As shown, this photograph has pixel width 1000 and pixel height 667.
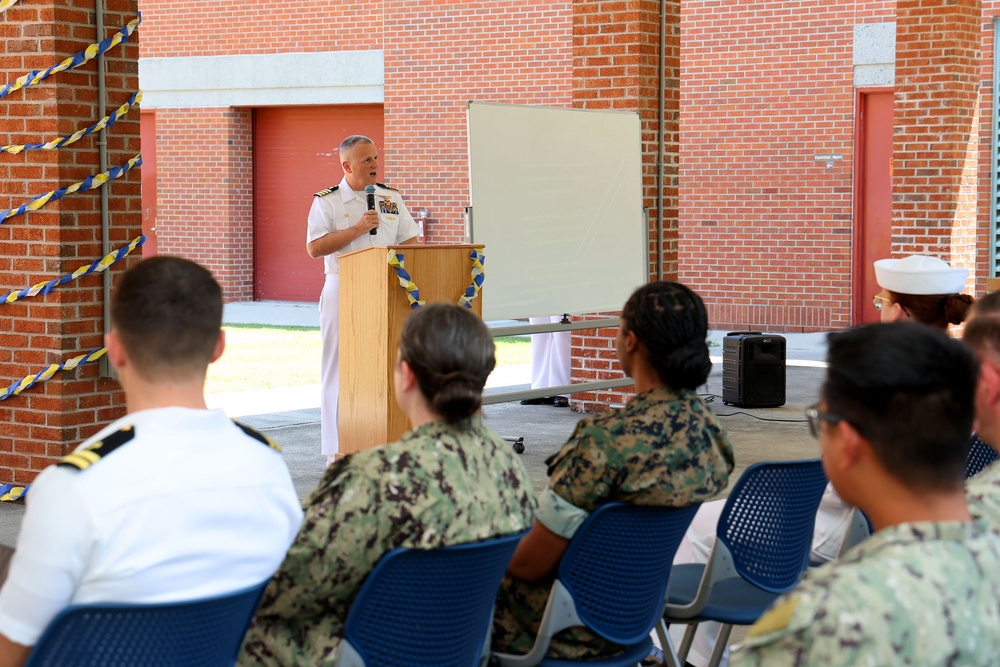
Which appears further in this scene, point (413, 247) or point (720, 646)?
point (413, 247)

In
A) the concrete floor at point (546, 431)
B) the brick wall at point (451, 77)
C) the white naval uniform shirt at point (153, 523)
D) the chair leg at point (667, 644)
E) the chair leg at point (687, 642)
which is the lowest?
the concrete floor at point (546, 431)

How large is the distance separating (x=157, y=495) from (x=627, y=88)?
646cm

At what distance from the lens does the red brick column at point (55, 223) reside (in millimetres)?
5262

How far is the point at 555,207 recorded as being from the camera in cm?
690

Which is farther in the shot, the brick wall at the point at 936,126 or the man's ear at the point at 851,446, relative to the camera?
the brick wall at the point at 936,126

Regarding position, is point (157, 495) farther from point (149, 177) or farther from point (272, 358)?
point (149, 177)

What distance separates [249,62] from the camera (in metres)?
15.9

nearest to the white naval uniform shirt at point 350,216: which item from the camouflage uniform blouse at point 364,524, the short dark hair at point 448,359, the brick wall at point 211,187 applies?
the short dark hair at point 448,359

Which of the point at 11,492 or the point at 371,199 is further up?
the point at 371,199

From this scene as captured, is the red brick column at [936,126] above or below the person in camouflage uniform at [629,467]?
above

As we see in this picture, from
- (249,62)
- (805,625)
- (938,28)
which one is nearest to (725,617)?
(805,625)

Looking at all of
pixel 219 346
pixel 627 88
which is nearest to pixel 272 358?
pixel 627 88

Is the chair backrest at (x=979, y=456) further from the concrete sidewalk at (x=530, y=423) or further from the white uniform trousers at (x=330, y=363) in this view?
the white uniform trousers at (x=330, y=363)

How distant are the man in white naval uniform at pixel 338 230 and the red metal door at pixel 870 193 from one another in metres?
7.48
